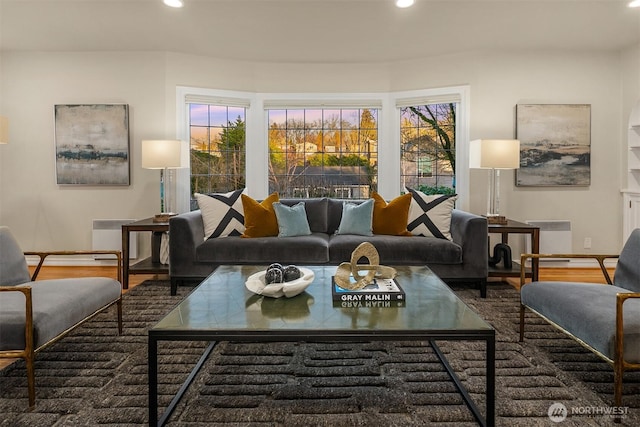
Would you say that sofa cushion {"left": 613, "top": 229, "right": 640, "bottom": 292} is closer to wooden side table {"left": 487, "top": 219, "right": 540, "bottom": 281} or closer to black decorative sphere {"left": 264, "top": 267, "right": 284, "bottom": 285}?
wooden side table {"left": 487, "top": 219, "right": 540, "bottom": 281}

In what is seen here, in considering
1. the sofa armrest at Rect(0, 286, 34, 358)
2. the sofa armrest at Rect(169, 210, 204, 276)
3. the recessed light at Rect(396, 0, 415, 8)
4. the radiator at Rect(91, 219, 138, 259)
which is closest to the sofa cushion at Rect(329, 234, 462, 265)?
the sofa armrest at Rect(169, 210, 204, 276)

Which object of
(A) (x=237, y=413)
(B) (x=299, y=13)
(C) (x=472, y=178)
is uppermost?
(B) (x=299, y=13)

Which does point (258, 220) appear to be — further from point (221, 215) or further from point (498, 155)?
point (498, 155)

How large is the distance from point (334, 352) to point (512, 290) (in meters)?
2.21

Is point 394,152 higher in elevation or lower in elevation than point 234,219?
higher

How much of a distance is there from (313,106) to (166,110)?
1692 millimetres

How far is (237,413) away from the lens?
1858mm

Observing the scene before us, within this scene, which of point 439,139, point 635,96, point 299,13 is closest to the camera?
point 299,13

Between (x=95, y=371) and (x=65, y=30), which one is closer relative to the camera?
(x=95, y=371)

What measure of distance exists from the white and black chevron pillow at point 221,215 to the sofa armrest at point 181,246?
0.84 feet

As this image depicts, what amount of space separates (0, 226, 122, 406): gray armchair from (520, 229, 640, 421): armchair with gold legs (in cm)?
250

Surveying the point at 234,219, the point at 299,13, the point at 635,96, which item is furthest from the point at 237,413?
the point at 635,96

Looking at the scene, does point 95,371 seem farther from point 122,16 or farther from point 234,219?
point 122,16

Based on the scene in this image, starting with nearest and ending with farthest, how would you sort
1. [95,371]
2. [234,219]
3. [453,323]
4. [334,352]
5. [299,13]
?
[453,323] → [95,371] → [334,352] → [299,13] → [234,219]
